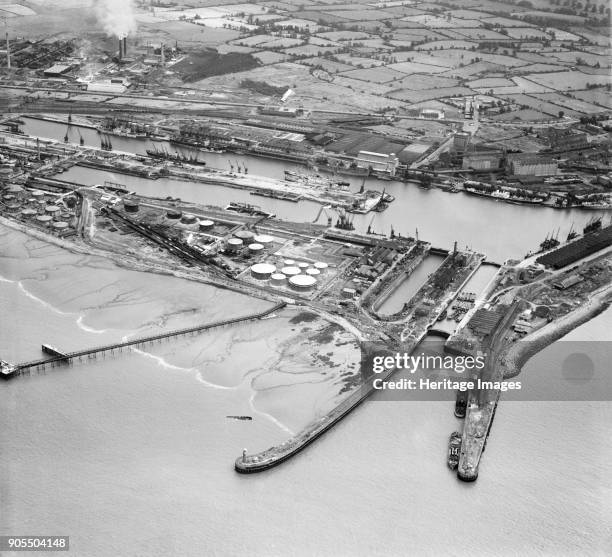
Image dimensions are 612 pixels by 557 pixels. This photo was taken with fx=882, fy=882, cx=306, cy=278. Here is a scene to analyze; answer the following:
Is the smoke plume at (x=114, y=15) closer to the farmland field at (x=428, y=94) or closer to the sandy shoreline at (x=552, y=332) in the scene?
the farmland field at (x=428, y=94)

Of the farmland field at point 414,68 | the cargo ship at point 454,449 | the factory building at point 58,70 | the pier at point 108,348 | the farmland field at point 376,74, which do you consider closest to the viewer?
the cargo ship at point 454,449

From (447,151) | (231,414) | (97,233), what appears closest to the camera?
(231,414)

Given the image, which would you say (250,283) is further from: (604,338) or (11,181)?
(11,181)

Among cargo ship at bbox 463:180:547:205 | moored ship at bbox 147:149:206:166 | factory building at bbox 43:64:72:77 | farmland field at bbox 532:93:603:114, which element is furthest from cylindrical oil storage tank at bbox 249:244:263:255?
factory building at bbox 43:64:72:77

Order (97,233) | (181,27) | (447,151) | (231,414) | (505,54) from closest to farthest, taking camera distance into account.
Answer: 1. (231,414)
2. (97,233)
3. (447,151)
4. (505,54)
5. (181,27)

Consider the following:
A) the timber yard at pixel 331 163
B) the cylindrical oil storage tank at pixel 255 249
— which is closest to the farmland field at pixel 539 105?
the timber yard at pixel 331 163

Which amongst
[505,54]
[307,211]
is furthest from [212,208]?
[505,54]
